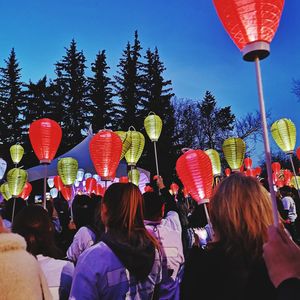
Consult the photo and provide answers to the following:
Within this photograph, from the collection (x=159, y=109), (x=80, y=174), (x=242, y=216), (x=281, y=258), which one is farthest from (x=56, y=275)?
(x=159, y=109)

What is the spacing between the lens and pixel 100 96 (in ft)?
130

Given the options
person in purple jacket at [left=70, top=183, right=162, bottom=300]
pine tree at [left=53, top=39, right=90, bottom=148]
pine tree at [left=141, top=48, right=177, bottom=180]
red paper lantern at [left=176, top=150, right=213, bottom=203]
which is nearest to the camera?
person in purple jacket at [left=70, top=183, right=162, bottom=300]

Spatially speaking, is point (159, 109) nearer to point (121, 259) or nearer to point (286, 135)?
point (286, 135)

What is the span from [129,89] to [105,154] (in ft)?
106

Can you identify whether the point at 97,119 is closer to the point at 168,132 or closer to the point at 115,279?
the point at 168,132

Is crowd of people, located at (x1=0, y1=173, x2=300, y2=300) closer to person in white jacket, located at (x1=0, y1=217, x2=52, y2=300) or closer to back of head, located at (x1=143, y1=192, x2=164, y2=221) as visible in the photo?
person in white jacket, located at (x1=0, y1=217, x2=52, y2=300)

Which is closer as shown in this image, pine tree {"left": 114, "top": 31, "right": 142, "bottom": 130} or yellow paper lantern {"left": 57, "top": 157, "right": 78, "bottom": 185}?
yellow paper lantern {"left": 57, "top": 157, "right": 78, "bottom": 185}

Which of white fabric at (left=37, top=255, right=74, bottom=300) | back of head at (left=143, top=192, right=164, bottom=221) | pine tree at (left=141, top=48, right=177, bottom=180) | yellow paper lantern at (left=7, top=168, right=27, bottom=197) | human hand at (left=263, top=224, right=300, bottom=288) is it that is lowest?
white fabric at (left=37, top=255, right=74, bottom=300)

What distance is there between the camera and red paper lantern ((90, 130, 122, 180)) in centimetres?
691

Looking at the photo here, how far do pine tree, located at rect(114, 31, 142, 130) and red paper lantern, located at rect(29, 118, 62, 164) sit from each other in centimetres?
2835

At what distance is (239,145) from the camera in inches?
359

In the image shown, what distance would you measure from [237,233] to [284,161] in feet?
164

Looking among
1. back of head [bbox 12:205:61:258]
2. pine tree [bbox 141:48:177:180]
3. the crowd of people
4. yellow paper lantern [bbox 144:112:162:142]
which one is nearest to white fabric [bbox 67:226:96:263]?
the crowd of people

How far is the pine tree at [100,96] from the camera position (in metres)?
38.9
